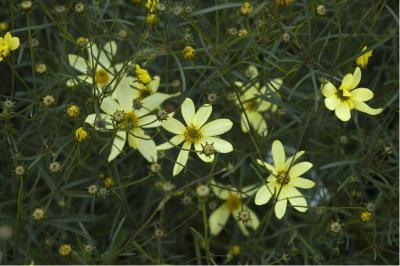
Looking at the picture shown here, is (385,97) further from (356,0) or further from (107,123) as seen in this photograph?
(107,123)

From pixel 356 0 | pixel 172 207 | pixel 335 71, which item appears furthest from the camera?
pixel 172 207

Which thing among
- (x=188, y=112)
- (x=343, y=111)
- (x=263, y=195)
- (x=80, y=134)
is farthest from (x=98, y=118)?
(x=343, y=111)

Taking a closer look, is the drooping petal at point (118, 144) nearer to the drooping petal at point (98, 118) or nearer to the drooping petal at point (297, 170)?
the drooping petal at point (98, 118)

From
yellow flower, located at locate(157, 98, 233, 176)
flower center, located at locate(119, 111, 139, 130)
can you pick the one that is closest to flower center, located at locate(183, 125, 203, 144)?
yellow flower, located at locate(157, 98, 233, 176)

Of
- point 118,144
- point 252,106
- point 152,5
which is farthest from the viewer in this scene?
point 252,106

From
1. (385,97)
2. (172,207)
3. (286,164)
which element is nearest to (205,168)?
(172,207)

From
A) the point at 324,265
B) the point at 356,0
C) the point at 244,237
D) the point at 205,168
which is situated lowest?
the point at 324,265

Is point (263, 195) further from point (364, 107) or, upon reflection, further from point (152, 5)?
point (152, 5)
